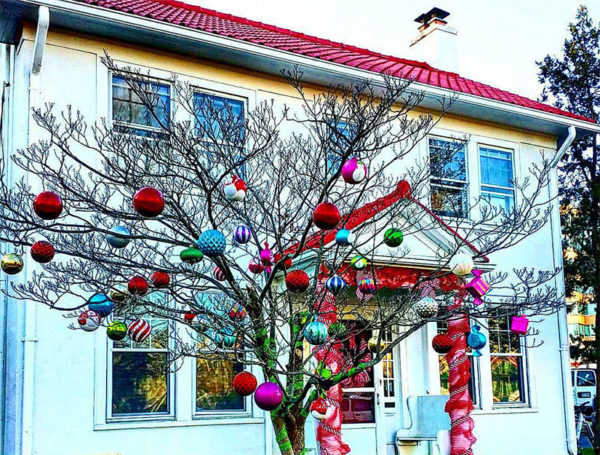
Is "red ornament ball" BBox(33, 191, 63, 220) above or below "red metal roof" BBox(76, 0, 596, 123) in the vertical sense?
below

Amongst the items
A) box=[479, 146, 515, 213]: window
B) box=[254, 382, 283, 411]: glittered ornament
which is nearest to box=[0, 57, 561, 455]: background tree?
box=[254, 382, 283, 411]: glittered ornament

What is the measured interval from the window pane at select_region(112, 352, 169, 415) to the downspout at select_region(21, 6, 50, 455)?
0.97 meters

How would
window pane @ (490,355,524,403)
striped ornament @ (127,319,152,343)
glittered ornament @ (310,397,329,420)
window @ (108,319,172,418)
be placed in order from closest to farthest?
glittered ornament @ (310,397,329,420) → striped ornament @ (127,319,152,343) → window @ (108,319,172,418) → window pane @ (490,355,524,403)

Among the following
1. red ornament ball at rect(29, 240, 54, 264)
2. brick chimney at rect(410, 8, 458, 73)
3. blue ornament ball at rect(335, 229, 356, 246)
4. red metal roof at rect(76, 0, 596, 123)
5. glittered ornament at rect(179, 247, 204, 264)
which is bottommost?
glittered ornament at rect(179, 247, 204, 264)

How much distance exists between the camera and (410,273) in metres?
9.23

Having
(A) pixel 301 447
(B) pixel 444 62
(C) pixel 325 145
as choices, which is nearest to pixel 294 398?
(A) pixel 301 447

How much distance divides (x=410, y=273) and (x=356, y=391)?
2165 mm

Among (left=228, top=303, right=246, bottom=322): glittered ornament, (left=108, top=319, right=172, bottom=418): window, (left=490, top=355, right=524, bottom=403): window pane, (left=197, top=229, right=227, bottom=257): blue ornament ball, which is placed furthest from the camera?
(left=490, top=355, right=524, bottom=403): window pane

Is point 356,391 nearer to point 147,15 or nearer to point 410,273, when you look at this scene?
point 410,273

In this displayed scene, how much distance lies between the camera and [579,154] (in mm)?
14633

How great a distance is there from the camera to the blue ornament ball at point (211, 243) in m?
5.55

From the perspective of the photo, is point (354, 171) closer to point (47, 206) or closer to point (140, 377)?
point (47, 206)

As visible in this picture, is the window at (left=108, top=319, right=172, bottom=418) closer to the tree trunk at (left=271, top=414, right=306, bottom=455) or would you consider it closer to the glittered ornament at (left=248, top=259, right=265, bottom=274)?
the glittered ornament at (left=248, top=259, right=265, bottom=274)

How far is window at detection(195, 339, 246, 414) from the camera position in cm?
919
